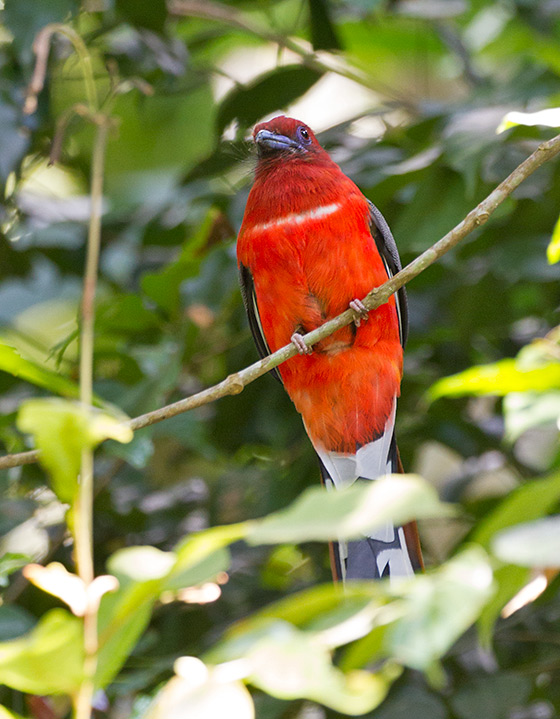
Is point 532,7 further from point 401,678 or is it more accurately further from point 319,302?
point 401,678

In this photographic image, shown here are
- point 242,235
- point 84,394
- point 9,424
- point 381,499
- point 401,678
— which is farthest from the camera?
point 242,235

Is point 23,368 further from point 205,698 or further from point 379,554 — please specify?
point 379,554

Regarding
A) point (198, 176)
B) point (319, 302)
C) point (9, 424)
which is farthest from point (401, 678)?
point (198, 176)

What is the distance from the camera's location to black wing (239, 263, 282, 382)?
2.86m

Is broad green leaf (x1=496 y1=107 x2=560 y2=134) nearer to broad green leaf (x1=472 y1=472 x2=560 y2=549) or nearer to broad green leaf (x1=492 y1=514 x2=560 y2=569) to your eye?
broad green leaf (x1=472 y1=472 x2=560 y2=549)

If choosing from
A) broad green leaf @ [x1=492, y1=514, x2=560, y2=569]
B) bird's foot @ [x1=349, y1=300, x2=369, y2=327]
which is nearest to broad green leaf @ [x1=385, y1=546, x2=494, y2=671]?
broad green leaf @ [x1=492, y1=514, x2=560, y2=569]

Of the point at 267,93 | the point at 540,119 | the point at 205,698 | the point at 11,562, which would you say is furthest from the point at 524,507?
the point at 267,93

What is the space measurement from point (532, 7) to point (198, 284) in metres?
1.79

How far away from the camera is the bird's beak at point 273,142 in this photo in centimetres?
290

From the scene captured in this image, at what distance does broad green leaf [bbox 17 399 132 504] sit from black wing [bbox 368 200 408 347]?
6.57 ft

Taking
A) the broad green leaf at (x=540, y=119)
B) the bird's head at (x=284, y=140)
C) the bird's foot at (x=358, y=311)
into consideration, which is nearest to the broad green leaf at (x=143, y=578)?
the broad green leaf at (x=540, y=119)

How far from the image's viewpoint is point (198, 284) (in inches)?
117

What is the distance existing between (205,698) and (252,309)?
230 centimetres

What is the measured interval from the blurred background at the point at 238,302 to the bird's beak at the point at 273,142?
0.14m
